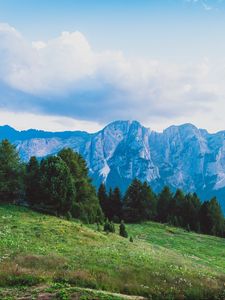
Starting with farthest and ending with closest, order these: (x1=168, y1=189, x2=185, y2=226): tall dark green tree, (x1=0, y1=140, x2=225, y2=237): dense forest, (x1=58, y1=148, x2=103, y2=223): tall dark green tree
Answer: (x1=168, y1=189, x2=185, y2=226): tall dark green tree
(x1=58, y1=148, x2=103, y2=223): tall dark green tree
(x1=0, y1=140, x2=225, y2=237): dense forest

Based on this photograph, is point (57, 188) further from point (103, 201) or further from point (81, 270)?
point (103, 201)

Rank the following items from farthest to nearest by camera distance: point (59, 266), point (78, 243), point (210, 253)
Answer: point (210, 253) → point (78, 243) → point (59, 266)

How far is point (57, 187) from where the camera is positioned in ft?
219

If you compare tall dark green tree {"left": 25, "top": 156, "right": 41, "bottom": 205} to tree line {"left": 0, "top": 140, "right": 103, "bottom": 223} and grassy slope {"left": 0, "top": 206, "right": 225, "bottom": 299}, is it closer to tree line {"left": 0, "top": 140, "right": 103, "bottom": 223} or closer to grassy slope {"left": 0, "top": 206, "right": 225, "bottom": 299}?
tree line {"left": 0, "top": 140, "right": 103, "bottom": 223}

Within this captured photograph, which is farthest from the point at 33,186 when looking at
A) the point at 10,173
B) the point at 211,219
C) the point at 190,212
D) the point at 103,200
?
the point at 211,219

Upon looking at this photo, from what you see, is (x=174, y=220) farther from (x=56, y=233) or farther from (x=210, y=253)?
(x=56, y=233)

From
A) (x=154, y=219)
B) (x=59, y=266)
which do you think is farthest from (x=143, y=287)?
(x=154, y=219)

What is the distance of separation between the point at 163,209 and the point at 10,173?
57336 millimetres

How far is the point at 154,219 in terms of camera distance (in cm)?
11619

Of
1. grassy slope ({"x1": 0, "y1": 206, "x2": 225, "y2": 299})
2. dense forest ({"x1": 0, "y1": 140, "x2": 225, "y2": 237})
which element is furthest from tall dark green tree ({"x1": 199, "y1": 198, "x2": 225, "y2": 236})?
grassy slope ({"x1": 0, "y1": 206, "x2": 225, "y2": 299})

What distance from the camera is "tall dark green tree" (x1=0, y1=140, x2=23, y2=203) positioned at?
69688 mm

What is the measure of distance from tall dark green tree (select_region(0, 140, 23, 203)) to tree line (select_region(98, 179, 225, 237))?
3569 centimetres

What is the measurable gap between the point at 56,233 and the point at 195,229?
6582 cm

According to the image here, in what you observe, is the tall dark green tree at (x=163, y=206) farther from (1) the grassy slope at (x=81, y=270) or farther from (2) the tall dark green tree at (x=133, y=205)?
(1) the grassy slope at (x=81, y=270)
